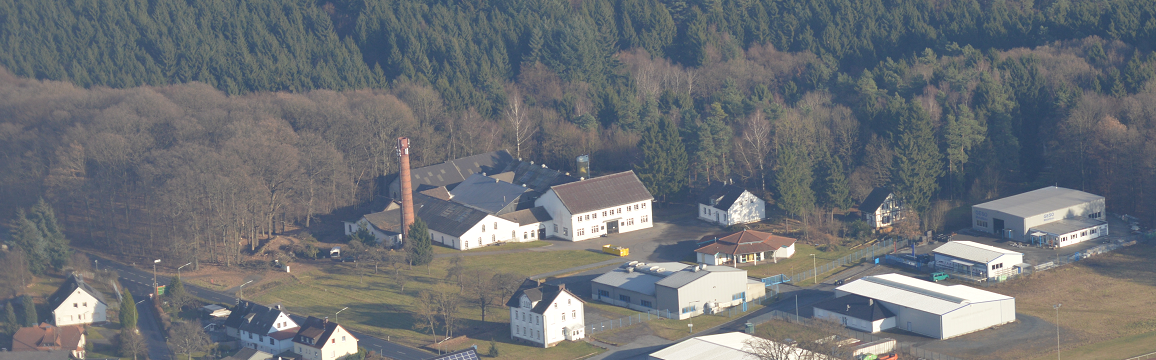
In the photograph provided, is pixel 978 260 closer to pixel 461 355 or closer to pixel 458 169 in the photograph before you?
pixel 461 355

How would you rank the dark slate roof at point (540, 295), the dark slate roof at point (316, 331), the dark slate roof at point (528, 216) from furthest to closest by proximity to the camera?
the dark slate roof at point (528, 216)
the dark slate roof at point (540, 295)
the dark slate roof at point (316, 331)

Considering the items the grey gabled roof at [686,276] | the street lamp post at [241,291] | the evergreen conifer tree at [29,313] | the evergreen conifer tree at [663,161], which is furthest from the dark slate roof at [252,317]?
the evergreen conifer tree at [663,161]

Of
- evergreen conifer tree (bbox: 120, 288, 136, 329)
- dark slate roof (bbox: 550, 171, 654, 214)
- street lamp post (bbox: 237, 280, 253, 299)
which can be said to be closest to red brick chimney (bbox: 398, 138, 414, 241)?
dark slate roof (bbox: 550, 171, 654, 214)

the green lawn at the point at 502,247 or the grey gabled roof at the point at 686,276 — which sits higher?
the green lawn at the point at 502,247

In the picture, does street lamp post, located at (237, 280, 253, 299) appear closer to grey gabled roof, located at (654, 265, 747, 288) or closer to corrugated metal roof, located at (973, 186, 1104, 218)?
grey gabled roof, located at (654, 265, 747, 288)

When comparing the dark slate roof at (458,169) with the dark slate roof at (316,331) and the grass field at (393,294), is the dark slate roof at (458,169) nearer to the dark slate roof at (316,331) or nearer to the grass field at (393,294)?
the grass field at (393,294)

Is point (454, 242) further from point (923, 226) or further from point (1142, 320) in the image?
point (1142, 320)

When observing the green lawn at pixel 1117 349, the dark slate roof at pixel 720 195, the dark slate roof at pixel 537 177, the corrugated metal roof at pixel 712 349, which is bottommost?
the green lawn at pixel 1117 349
